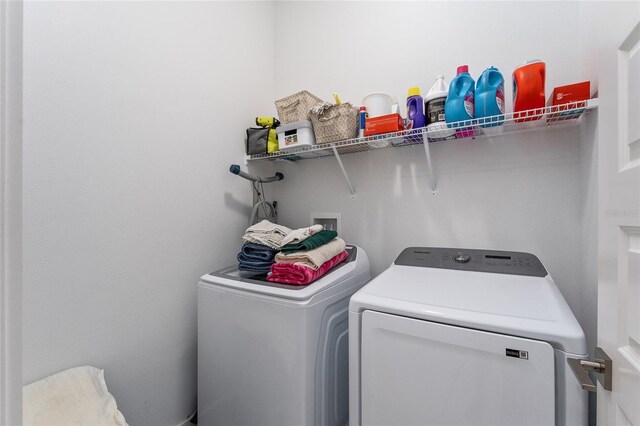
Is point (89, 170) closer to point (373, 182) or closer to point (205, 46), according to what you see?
point (205, 46)

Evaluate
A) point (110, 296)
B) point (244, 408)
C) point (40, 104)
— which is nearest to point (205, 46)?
point (40, 104)

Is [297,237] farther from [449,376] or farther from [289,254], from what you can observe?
[449,376]

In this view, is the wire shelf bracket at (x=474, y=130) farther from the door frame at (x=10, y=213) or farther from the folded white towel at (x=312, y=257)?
the door frame at (x=10, y=213)

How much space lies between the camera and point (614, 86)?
2.02 ft

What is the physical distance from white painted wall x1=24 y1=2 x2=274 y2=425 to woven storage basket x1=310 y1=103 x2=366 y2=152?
595 mm

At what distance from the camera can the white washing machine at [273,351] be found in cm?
106

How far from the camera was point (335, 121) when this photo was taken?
1.47 metres

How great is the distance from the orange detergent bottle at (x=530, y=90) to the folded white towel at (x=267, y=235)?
117cm

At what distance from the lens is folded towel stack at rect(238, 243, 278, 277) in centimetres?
135

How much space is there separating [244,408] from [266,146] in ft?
4.50

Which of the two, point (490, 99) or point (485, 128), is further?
point (485, 128)

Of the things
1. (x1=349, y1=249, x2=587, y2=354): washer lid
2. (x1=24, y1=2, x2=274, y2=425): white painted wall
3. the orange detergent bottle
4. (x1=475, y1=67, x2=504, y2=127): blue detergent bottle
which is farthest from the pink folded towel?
the orange detergent bottle

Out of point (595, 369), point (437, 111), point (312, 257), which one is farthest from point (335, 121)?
point (595, 369)

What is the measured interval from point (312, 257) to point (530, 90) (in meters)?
1.13
